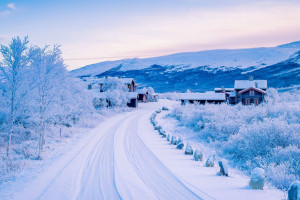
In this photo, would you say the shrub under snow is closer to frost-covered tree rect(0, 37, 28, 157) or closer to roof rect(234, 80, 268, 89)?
→ frost-covered tree rect(0, 37, 28, 157)

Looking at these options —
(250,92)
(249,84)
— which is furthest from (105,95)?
(249,84)

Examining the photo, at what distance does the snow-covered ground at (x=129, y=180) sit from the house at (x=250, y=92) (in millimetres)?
32966

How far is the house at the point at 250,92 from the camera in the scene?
124ft

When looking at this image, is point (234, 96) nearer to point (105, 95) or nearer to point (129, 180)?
point (105, 95)

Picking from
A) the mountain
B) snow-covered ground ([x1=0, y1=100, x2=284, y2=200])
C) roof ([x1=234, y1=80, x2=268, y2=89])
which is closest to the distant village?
roof ([x1=234, y1=80, x2=268, y2=89])

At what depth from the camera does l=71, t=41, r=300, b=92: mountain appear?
83.4 m

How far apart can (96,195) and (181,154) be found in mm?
5989

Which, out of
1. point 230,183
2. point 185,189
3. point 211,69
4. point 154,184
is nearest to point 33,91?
point 154,184

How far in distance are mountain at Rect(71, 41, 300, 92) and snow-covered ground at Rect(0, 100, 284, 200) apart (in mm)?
69537

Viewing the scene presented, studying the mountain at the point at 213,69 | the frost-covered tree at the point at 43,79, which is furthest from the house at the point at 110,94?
the mountain at the point at 213,69

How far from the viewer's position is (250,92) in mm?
38344

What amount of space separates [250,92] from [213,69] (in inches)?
3083

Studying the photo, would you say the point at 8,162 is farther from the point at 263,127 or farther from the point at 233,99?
the point at 233,99

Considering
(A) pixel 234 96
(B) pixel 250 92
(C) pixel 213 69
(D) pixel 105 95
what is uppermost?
(C) pixel 213 69
